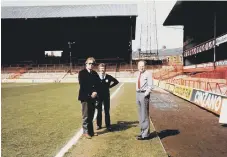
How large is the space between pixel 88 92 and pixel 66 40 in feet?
182

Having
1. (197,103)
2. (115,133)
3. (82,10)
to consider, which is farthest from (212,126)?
(82,10)

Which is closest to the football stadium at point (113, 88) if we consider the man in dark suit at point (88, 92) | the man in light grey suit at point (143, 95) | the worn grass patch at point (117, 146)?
the worn grass patch at point (117, 146)

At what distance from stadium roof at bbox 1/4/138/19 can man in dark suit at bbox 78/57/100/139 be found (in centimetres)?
4704

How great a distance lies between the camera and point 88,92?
699cm

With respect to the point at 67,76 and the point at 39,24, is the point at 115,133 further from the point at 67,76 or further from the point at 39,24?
the point at 39,24

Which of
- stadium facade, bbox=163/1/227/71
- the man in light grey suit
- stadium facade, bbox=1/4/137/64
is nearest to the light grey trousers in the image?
the man in light grey suit

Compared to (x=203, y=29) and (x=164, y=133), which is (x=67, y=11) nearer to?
(x=203, y=29)

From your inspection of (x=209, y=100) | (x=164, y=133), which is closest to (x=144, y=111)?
(x=164, y=133)

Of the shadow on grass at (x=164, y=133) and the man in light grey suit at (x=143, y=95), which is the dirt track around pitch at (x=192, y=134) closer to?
the shadow on grass at (x=164, y=133)

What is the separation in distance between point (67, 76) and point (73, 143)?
48638mm

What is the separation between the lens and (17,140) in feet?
22.6

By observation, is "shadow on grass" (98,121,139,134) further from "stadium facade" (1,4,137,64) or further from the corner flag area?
"stadium facade" (1,4,137,64)

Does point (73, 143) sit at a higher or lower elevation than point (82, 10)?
lower

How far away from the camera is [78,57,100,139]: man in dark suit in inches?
274
